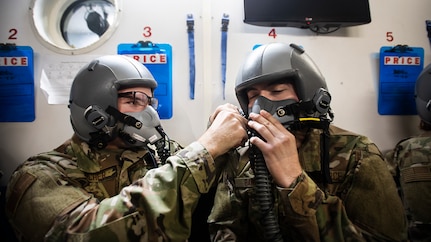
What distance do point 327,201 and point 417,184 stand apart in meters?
1.09

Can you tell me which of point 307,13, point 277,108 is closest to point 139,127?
point 277,108

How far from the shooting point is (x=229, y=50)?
88.0 inches

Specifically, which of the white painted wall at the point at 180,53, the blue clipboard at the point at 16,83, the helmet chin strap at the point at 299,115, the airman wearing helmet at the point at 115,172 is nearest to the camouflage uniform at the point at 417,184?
the white painted wall at the point at 180,53

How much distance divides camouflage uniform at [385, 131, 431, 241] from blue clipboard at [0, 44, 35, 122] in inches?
109

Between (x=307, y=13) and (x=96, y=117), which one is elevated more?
(x=307, y=13)

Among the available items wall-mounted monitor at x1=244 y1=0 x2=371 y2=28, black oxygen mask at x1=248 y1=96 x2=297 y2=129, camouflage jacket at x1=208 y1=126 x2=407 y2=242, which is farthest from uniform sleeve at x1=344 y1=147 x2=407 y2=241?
wall-mounted monitor at x1=244 y1=0 x2=371 y2=28

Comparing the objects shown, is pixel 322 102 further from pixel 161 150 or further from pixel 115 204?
pixel 115 204

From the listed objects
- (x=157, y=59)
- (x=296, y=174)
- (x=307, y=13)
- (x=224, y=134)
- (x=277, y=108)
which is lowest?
(x=296, y=174)

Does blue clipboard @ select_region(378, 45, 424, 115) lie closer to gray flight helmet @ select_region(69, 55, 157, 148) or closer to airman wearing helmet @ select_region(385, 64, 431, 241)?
airman wearing helmet @ select_region(385, 64, 431, 241)

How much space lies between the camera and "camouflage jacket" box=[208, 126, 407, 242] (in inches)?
50.4

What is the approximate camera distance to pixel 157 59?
2.16m

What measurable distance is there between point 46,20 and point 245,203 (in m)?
2.18

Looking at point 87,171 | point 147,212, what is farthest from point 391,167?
point 87,171

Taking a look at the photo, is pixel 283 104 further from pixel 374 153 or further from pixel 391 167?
pixel 391 167
